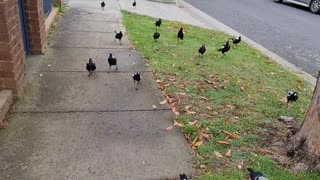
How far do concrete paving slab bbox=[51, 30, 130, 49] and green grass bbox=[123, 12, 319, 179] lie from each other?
0.50 metres

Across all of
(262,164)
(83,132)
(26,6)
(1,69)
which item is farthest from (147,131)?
(26,6)

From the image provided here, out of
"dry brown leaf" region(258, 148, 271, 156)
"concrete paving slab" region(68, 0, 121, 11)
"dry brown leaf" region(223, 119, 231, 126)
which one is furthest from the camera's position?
"concrete paving slab" region(68, 0, 121, 11)

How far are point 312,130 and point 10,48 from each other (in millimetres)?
3586

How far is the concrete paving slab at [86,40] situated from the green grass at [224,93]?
1.63 ft

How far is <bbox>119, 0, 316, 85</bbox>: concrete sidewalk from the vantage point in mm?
8494

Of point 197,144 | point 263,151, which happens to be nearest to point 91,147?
point 197,144

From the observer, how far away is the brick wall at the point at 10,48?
13.5 feet

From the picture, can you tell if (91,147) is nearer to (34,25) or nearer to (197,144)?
(197,144)

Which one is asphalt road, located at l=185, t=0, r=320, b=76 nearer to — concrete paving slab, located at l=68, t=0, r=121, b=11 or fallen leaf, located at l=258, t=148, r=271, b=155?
concrete paving slab, located at l=68, t=0, r=121, b=11

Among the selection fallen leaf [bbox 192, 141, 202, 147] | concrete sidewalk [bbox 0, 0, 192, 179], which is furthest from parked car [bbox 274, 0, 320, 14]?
fallen leaf [bbox 192, 141, 202, 147]

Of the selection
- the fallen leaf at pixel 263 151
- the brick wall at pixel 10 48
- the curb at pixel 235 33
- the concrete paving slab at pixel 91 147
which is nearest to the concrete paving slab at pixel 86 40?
the brick wall at pixel 10 48

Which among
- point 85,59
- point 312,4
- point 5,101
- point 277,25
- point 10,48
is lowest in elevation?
point 277,25

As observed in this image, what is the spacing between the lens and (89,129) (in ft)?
13.0

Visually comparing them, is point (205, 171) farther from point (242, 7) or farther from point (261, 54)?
A: point (242, 7)
